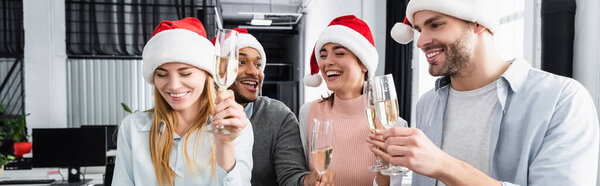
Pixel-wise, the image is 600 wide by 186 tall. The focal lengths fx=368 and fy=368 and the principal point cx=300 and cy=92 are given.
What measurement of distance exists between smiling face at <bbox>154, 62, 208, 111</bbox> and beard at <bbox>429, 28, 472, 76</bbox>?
0.85 meters

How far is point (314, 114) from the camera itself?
65.0 inches

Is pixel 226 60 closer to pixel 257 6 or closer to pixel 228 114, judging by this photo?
pixel 228 114

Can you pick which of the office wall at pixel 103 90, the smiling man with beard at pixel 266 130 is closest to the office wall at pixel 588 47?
the smiling man with beard at pixel 266 130

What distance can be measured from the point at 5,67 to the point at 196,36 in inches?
233

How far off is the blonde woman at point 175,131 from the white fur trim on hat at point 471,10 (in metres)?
0.77

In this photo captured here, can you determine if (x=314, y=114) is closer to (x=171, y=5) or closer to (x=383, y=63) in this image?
(x=383, y=63)

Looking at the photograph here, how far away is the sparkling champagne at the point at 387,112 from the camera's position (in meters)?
1.03

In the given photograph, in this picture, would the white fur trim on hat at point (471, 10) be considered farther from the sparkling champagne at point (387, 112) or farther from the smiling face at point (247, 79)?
the smiling face at point (247, 79)

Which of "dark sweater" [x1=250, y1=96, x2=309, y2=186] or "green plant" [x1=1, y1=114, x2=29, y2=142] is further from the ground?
"dark sweater" [x1=250, y1=96, x2=309, y2=186]

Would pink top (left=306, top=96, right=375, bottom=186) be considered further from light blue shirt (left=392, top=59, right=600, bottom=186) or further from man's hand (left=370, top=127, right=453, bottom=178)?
man's hand (left=370, top=127, right=453, bottom=178)

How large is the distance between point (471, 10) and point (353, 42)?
637mm

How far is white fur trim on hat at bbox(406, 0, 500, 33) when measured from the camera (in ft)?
3.78

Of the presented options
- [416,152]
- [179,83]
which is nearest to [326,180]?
[416,152]

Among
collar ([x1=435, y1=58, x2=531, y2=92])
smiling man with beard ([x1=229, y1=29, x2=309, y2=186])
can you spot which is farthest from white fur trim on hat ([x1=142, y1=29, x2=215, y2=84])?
collar ([x1=435, y1=58, x2=531, y2=92])
